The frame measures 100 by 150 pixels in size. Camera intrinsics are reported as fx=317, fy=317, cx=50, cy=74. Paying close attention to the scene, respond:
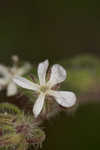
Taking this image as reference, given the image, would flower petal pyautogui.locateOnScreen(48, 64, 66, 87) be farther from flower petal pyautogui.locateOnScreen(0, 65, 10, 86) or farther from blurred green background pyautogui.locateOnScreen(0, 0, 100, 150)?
blurred green background pyautogui.locateOnScreen(0, 0, 100, 150)

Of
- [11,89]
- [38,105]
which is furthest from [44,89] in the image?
[11,89]

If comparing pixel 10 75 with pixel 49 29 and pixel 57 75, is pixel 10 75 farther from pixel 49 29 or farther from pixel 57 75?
pixel 49 29

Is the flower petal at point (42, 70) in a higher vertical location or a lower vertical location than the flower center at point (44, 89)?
higher

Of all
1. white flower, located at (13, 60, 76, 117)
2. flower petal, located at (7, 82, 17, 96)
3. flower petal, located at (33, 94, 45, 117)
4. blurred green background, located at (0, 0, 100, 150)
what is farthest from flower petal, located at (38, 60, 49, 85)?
blurred green background, located at (0, 0, 100, 150)

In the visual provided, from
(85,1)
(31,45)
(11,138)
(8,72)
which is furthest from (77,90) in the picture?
(85,1)

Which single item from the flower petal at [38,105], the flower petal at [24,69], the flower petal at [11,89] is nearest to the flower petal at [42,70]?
the flower petal at [38,105]

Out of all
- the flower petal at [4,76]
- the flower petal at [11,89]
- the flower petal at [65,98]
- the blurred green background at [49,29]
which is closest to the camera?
the flower petal at [65,98]

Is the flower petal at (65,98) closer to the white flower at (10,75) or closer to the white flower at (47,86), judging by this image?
the white flower at (47,86)
